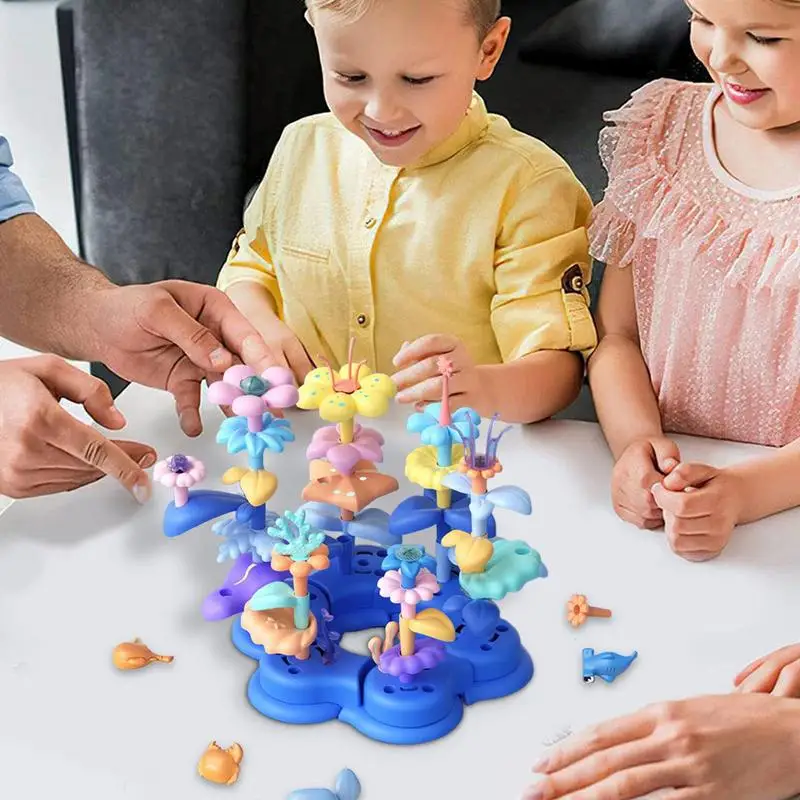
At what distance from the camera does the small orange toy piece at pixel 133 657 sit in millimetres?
780

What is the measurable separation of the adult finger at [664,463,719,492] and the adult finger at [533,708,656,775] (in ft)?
0.74

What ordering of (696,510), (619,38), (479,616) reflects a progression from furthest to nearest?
(619,38) < (696,510) < (479,616)

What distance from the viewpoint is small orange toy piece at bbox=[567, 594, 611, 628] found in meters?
0.82

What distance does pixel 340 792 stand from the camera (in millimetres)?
678

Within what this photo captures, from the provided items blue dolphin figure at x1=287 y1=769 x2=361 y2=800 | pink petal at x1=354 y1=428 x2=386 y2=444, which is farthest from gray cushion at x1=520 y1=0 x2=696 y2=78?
blue dolphin figure at x1=287 y1=769 x2=361 y2=800

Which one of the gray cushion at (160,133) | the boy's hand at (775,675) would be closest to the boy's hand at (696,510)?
the boy's hand at (775,675)

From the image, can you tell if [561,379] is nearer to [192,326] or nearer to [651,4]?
[192,326]

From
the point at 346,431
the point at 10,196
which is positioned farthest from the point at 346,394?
the point at 10,196

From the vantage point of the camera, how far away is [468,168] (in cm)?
114

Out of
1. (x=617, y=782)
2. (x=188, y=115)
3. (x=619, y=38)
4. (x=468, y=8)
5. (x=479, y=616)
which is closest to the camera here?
(x=617, y=782)

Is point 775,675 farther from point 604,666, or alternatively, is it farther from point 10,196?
point 10,196

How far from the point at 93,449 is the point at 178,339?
158 millimetres

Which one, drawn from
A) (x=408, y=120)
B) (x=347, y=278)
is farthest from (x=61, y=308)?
(x=408, y=120)

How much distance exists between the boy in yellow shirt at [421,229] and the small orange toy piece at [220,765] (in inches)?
12.2
